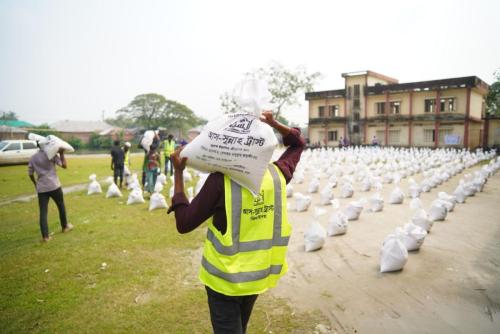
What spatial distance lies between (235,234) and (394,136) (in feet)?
101

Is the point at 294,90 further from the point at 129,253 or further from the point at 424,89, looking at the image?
the point at 129,253

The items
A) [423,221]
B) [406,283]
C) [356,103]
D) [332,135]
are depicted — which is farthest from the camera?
[332,135]

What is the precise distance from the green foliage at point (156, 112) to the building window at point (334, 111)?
86.8ft

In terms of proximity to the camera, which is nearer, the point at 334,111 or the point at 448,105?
the point at 448,105

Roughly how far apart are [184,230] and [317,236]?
3.27m

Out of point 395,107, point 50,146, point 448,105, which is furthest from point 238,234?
point 395,107

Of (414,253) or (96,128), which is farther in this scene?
(96,128)

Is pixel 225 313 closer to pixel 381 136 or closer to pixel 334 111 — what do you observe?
pixel 381 136

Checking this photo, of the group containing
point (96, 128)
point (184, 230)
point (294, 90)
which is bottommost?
point (184, 230)

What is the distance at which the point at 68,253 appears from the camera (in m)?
4.70

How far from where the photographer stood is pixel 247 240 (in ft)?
5.39

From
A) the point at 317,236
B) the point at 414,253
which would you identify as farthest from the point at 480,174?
the point at 317,236

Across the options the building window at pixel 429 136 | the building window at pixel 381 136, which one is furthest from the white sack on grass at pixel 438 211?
the building window at pixel 381 136

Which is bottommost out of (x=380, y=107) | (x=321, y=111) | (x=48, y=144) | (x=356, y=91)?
(x=48, y=144)
